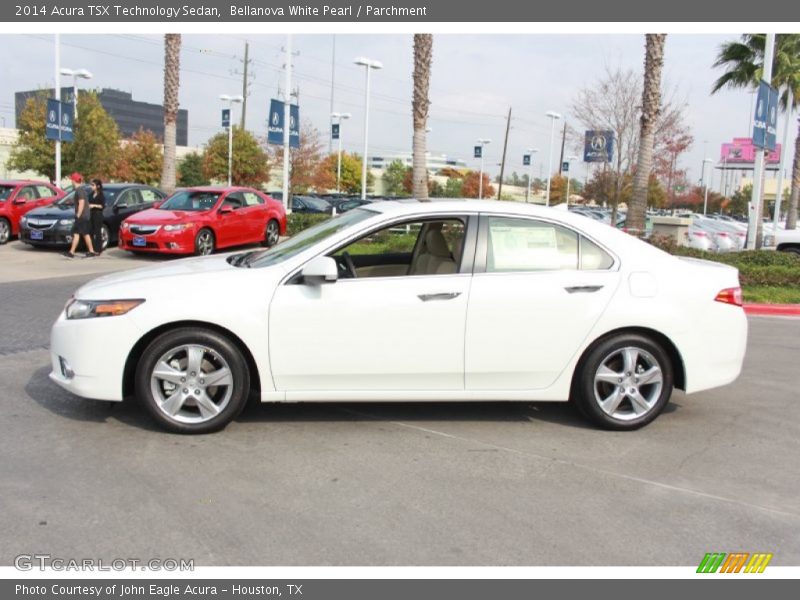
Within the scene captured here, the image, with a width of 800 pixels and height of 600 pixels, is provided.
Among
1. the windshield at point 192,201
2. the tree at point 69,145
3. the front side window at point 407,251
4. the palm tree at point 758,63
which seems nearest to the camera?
the front side window at point 407,251

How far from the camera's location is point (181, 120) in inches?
6102

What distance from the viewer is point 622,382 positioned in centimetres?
539

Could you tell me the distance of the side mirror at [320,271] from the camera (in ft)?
16.2

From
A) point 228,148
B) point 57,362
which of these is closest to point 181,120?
point 228,148

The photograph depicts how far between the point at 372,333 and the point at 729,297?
2.68m

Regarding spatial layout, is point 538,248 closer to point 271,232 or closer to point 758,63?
point 271,232

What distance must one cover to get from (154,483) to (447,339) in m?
2.07

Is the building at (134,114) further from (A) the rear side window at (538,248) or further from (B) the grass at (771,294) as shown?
(A) the rear side window at (538,248)

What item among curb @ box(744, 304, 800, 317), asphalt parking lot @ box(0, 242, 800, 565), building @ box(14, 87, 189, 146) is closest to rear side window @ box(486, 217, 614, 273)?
asphalt parking lot @ box(0, 242, 800, 565)

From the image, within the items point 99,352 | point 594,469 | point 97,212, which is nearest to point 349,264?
point 99,352

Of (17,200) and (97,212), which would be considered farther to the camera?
(17,200)

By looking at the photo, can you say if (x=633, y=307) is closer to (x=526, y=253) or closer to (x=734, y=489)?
(x=526, y=253)

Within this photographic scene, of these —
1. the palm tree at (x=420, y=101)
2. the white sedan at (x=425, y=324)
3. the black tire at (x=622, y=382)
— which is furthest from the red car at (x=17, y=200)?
the black tire at (x=622, y=382)

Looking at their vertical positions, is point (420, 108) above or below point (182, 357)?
above
